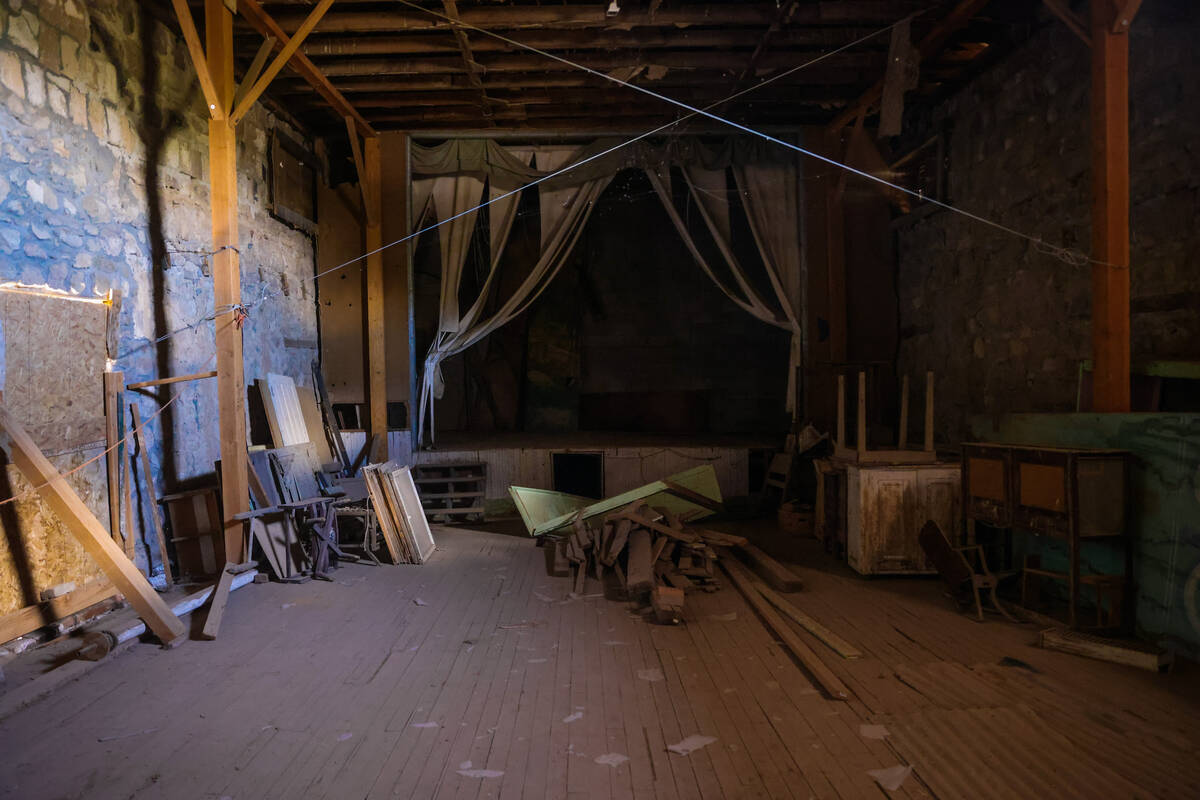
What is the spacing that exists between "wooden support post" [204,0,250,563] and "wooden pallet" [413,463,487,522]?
8.32 ft

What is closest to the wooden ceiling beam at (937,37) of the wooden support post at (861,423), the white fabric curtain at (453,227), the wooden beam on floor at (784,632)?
the wooden support post at (861,423)

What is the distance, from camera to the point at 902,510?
15.7 feet

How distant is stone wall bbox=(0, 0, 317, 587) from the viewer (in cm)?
365

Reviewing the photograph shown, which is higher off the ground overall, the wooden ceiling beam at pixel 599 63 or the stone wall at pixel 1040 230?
the wooden ceiling beam at pixel 599 63

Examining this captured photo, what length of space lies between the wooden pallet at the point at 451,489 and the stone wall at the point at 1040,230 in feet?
16.4

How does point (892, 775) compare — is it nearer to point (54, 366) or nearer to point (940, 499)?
point (940, 499)

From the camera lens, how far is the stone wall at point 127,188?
3650 millimetres

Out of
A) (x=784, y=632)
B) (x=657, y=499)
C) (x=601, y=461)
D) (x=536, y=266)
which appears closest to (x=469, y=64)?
(x=536, y=266)

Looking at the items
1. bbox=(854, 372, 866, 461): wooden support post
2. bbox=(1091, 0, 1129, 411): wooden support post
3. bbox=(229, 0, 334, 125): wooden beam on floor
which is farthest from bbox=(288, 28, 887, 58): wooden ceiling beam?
bbox=(854, 372, 866, 461): wooden support post

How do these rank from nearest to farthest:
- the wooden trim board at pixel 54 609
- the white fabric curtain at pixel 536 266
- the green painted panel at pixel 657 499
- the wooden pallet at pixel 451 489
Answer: the wooden trim board at pixel 54 609, the green painted panel at pixel 657 499, the wooden pallet at pixel 451 489, the white fabric curtain at pixel 536 266

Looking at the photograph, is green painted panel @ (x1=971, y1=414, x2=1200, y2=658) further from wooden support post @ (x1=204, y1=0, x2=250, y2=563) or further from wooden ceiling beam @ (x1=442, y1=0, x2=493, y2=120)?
wooden support post @ (x1=204, y1=0, x2=250, y2=563)

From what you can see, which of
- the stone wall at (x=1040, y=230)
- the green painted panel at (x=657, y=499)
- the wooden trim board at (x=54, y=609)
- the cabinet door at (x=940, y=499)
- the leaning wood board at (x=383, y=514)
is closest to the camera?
the wooden trim board at (x=54, y=609)

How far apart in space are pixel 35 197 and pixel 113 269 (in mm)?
684

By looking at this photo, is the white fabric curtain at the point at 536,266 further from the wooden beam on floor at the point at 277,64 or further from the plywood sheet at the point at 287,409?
the wooden beam on floor at the point at 277,64
